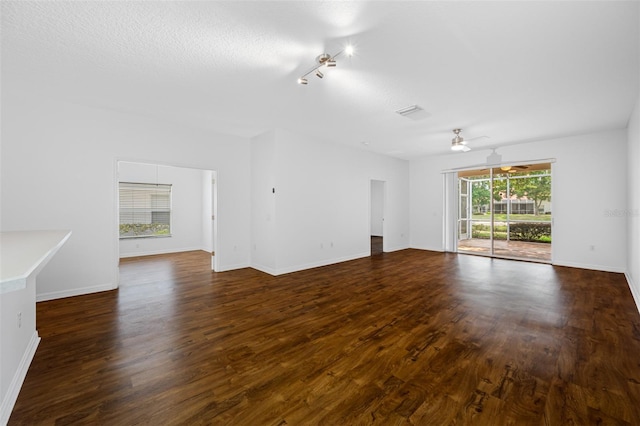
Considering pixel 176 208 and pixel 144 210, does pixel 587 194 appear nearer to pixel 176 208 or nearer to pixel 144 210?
pixel 176 208

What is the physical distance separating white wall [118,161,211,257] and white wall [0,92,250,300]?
325 cm

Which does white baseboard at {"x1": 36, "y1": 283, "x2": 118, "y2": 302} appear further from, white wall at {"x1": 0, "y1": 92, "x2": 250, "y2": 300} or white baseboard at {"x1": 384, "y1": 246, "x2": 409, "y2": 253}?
white baseboard at {"x1": 384, "y1": 246, "x2": 409, "y2": 253}

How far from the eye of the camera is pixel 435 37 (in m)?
2.30

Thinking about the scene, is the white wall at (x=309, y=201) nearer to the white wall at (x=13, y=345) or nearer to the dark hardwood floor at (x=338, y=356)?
the dark hardwood floor at (x=338, y=356)

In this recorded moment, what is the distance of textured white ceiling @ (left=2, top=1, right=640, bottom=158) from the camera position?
6.61 feet

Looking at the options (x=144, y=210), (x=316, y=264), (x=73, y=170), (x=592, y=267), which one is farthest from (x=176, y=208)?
(x=592, y=267)

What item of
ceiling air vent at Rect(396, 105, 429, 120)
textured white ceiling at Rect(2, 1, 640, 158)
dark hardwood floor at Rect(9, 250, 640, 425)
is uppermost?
ceiling air vent at Rect(396, 105, 429, 120)

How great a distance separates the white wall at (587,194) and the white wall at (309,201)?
373 cm

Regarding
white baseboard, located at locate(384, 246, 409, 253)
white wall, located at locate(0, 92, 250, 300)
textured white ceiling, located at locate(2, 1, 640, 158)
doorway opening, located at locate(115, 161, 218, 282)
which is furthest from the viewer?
white baseboard, located at locate(384, 246, 409, 253)

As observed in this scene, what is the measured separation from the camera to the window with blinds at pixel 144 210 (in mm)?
7113

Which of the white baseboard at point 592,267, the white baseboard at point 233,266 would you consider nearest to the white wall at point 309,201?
the white baseboard at point 233,266

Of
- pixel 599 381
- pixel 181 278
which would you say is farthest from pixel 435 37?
pixel 181 278

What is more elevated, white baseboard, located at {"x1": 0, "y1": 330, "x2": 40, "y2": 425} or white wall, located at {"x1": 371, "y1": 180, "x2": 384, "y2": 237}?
white wall, located at {"x1": 371, "y1": 180, "x2": 384, "y2": 237}

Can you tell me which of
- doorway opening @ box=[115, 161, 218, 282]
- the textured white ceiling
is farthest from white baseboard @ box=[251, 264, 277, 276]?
the textured white ceiling
